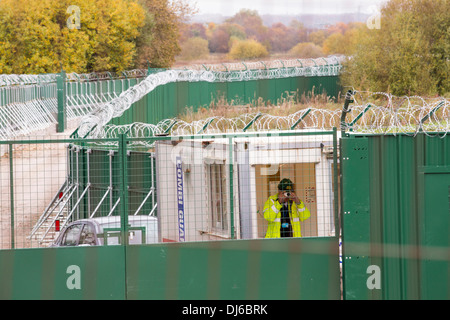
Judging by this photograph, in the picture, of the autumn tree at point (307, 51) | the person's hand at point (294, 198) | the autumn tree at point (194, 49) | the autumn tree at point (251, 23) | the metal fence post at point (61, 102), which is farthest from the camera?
the autumn tree at point (251, 23)

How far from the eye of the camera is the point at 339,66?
1592 inches

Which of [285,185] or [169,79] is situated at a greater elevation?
[169,79]

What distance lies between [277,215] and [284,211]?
139 millimetres

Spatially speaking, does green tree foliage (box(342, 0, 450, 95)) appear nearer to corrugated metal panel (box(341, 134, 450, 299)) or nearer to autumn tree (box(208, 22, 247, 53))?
corrugated metal panel (box(341, 134, 450, 299))

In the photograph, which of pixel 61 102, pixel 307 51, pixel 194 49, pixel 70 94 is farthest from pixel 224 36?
pixel 61 102

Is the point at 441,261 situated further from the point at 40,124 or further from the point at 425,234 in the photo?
the point at 40,124

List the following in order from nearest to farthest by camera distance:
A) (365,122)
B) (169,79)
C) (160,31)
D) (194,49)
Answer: (365,122) < (169,79) < (160,31) < (194,49)

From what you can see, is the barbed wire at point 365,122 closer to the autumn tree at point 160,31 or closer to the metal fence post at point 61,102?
the metal fence post at point 61,102

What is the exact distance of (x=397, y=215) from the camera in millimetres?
7473

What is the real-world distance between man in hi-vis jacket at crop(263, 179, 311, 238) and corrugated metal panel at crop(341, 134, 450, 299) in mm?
916

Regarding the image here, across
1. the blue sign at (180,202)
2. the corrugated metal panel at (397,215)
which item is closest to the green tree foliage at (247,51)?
the blue sign at (180,202)

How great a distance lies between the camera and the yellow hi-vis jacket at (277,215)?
27.0ft

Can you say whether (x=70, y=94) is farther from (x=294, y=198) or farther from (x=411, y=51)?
(x=294, y=198)
